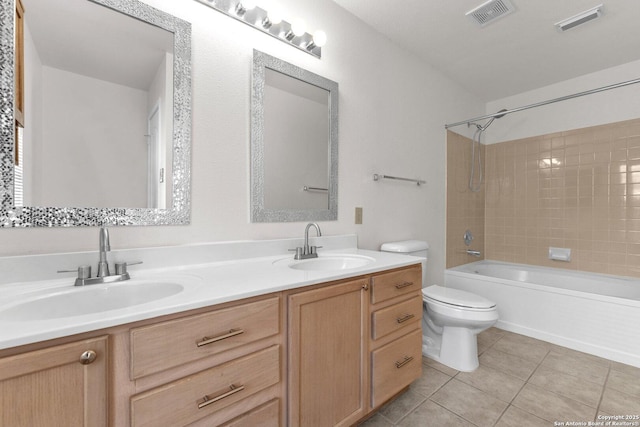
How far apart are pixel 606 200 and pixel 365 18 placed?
272cm

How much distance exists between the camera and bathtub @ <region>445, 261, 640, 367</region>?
201 cm

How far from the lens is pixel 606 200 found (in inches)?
104

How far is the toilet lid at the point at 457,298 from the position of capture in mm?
1821

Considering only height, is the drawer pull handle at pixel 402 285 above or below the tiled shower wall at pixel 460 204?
below

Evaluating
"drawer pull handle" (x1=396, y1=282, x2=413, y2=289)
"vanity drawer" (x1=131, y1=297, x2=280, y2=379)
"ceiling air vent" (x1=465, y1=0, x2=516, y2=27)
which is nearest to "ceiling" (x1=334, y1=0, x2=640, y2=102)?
"ceiling air vent" (x1=465, y1=0, x2=516, y2=27)

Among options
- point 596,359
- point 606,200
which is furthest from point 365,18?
point 596,359

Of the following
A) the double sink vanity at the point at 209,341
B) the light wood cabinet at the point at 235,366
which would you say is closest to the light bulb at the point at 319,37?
the double sink vanity at the point at 209,341

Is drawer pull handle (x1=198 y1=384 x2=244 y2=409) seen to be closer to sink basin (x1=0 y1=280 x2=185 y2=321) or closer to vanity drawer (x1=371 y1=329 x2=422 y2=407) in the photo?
sink basin (x1=0 y1=280 x2=185 y2=321)

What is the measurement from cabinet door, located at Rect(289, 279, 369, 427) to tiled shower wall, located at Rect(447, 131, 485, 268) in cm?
192

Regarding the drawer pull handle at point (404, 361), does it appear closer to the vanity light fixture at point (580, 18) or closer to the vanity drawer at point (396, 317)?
the vanity drawer at point (396, 317)

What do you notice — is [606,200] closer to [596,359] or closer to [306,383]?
[596,359]

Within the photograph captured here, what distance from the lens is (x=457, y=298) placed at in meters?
1.92

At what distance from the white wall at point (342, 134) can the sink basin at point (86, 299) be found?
0.73ft

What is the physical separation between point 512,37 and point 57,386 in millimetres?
3063
